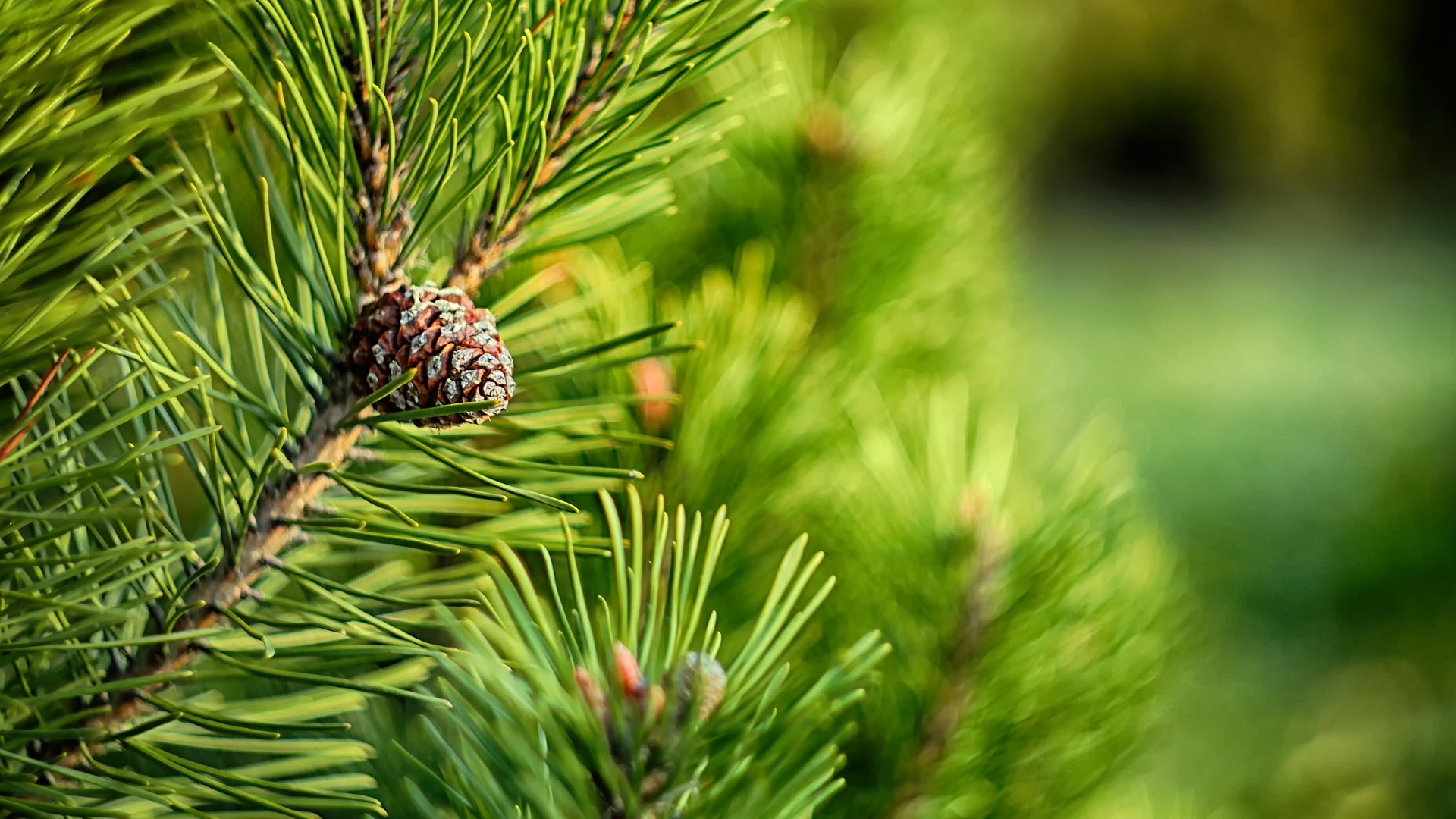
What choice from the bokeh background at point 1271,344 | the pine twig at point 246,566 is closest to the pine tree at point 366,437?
the pine twig at point 246,566

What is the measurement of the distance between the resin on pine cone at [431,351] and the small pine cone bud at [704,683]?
0.17ft

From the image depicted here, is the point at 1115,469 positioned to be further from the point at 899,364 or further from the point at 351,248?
the point at 351,248

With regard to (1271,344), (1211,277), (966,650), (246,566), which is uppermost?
(246,566)

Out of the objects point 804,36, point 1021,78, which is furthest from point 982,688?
point 1021,78

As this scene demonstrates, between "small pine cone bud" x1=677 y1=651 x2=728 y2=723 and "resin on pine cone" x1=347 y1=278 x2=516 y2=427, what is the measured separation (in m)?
0.05

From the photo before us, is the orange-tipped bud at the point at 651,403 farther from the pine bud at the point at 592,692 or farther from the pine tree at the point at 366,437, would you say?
the pine bud at the point at 592,692

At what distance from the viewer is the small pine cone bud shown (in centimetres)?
16

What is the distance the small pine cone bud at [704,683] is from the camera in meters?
0.16

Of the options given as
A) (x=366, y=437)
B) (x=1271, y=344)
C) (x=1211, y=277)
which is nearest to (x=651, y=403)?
(x=366, y=437)

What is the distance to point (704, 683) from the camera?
0.16 m

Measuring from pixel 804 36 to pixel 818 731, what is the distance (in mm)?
309

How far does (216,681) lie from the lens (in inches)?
9.2

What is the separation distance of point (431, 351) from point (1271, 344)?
10.3 feet

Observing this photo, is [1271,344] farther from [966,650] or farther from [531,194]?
[531,194]
